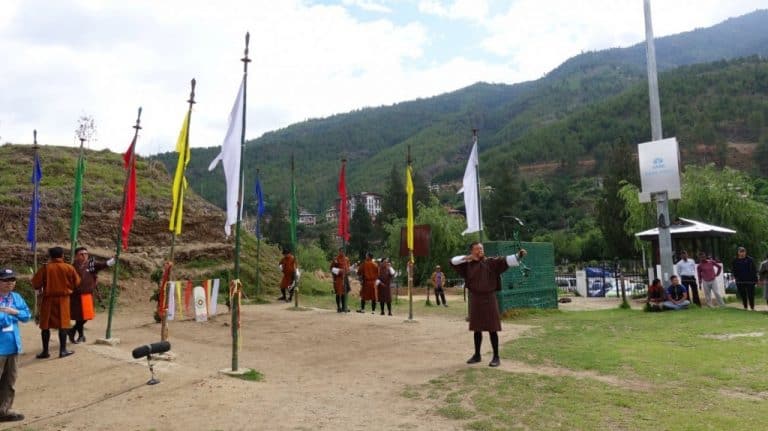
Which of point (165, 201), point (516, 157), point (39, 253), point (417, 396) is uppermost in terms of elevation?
point (516, 157)

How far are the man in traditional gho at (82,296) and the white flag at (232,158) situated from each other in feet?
11.8

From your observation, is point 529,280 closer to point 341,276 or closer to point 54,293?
point 341,276

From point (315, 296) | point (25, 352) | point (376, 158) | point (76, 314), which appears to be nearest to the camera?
point (25, 352)

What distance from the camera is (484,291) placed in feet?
29.6

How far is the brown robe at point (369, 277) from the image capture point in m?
18.0

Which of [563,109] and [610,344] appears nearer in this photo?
[610,344]

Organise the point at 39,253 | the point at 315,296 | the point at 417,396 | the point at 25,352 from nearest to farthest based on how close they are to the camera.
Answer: the point at 417,396, the point at 25,352, the point at 39,253, the point at 315,296

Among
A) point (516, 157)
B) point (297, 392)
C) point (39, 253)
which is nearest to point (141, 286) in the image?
point (39, 253)

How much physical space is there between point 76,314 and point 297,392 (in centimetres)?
605

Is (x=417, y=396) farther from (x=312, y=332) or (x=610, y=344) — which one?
(x=312, y=332)

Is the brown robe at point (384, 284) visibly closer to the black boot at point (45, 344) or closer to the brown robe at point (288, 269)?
the brown robe at point (288, 269)

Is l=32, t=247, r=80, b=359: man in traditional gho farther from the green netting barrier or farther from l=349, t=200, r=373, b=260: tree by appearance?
l=349, t=200, r=373, b=260: tree

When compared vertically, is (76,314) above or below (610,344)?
above

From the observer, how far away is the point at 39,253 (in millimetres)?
20094
